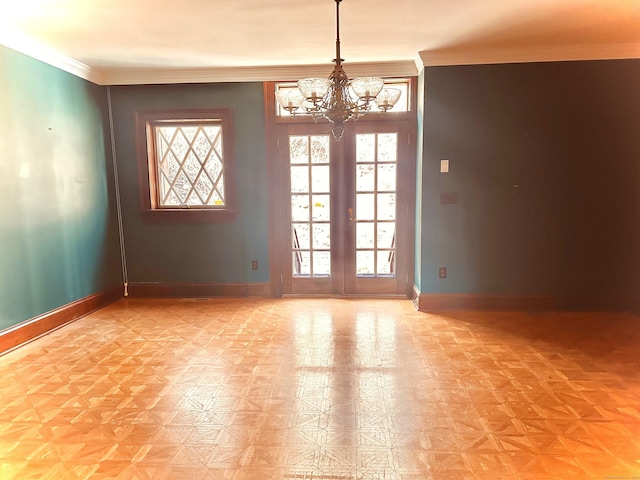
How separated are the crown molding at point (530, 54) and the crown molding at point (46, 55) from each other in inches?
130

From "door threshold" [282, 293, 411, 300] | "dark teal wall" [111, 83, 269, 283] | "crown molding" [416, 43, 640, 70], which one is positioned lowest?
"door threshold" [282, 293, 411, 300]

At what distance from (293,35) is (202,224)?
7.50 feet

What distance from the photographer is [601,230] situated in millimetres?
4008

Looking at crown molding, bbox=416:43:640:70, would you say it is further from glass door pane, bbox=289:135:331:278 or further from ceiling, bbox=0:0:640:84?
glass door pane, bbox=289:135:331:278

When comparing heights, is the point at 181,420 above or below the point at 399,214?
below

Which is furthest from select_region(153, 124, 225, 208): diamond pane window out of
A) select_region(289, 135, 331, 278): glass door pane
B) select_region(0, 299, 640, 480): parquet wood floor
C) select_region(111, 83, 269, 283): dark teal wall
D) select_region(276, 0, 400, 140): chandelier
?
select_region(276, 0, 400, 140): chandelier

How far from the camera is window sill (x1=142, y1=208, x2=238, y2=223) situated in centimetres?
462

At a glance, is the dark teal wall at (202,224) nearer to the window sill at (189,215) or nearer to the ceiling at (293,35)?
the window sill at (189,215)

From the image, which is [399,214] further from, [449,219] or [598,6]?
[598,6]

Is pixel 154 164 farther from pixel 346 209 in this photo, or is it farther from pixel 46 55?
pixel 346 209

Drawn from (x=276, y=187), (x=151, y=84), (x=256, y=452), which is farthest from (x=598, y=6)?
(x=151, y=84)

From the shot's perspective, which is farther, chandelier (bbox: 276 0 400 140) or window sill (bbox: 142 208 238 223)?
window sill (bbox: 142 208 238 223)

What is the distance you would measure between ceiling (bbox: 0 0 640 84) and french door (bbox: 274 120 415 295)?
0.69 metres

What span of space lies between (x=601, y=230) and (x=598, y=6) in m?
2.10
